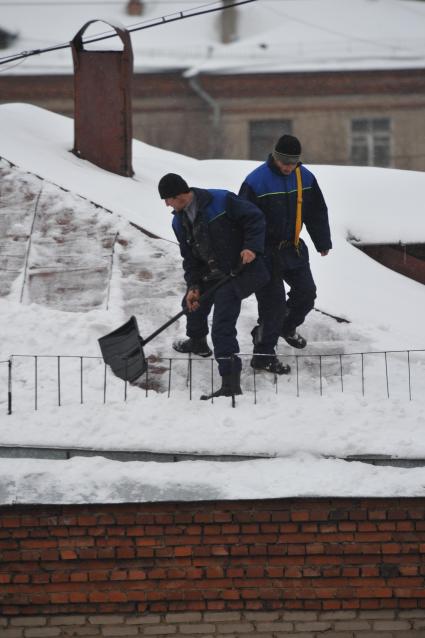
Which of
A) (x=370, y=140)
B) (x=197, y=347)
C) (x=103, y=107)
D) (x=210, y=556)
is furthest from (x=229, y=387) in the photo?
(x=370, y=140)

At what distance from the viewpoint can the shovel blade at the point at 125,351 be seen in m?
6.01

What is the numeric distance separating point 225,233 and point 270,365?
84 centimetres

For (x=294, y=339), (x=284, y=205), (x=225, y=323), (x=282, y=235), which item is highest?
(x=284, y=205)

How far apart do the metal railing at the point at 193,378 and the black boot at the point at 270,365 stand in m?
0.03

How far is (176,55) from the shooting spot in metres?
23.1

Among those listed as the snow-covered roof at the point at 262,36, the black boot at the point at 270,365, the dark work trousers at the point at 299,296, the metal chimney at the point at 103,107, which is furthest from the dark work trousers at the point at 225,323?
the snow-covered roof at the point at 262,36

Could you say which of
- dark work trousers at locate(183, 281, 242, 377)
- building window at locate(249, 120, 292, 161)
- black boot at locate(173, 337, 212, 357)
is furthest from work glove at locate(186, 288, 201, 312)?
building window at locate(249, 120, 292, 161)

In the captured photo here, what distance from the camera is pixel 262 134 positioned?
76.4ft

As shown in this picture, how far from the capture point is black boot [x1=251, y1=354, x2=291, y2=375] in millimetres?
6207

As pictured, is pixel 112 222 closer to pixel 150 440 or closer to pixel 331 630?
pixel 150 440

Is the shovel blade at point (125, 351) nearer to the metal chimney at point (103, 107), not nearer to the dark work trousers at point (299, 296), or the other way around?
the dark work trousers at point (299, 296)

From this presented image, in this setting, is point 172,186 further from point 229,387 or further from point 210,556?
point 210,556

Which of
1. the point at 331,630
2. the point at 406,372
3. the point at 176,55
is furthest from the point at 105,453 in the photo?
the point at 176,55

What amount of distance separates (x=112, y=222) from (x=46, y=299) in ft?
3.23
